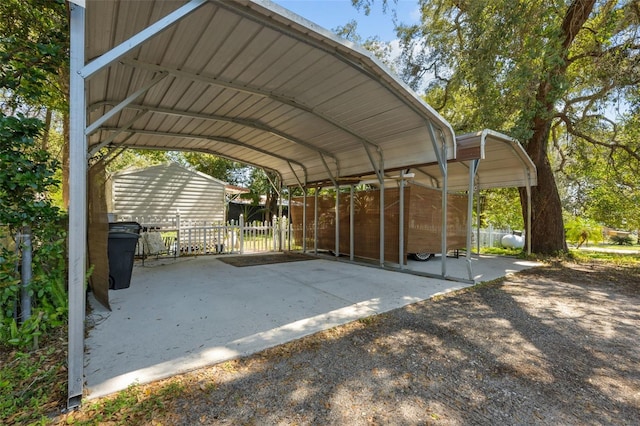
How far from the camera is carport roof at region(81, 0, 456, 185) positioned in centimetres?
307

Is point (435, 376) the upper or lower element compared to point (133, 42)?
lower

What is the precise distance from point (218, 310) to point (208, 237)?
19.7ft

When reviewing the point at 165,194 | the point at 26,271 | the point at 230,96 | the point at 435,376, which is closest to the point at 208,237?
the point at 165,194

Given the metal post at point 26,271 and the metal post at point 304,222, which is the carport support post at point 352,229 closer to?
the metal post at point 304,222

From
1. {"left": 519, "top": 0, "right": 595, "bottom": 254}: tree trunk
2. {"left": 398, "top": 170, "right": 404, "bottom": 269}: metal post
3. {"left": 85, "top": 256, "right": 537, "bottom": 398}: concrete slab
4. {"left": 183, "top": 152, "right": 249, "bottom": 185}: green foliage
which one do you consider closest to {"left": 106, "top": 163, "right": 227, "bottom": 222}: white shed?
{"left": 85, "top": 256, "right": 537, "bottom": 398}: concrete slab

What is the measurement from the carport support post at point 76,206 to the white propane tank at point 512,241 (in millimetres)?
14611

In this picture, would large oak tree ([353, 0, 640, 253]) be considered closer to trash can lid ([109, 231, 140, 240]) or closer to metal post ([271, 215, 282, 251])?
metal post ([271, 215, 282, 251])

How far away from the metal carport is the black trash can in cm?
162

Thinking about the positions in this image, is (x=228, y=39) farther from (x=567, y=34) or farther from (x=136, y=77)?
(x=567, y=34)

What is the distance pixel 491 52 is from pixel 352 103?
4.17 metres

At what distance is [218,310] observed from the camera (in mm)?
3781

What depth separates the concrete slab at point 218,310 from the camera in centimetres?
251

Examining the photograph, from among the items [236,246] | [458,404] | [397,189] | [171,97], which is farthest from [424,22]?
[458,404]

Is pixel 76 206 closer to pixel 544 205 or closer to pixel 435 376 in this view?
pixel 435 376
